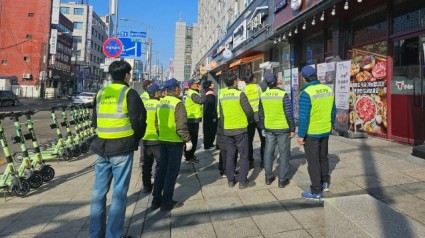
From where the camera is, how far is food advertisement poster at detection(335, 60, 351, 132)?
9.16 m

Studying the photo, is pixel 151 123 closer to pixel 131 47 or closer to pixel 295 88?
pixel 295 88

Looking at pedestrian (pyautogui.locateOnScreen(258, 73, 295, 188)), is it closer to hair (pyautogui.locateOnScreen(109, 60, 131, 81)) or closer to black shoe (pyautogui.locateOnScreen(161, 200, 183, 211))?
black shoe (pyautogui.locateOnScreen(161, 200, 183, 211))

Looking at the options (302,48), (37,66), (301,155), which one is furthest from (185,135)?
(37,66)

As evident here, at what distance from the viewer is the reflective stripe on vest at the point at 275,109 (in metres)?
5.50

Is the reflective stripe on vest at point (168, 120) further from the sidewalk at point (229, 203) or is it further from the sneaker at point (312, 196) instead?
the sneaker at point (312, 196)

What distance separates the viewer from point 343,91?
933 cm

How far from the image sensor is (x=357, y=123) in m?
9.90

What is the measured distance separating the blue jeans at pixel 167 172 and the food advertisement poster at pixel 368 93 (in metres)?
6.22

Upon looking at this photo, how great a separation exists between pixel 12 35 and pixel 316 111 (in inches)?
2543

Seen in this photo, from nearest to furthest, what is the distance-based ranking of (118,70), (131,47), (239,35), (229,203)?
(118,70) < (229,203) < (131,47) < (239,35)

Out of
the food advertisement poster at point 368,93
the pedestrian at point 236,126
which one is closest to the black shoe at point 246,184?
the pedestrian at point 236,126

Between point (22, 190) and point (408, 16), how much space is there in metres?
8.68

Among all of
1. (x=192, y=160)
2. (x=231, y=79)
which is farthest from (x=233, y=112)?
(x=192, y=160)

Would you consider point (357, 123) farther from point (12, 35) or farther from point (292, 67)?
point (12, 35)
